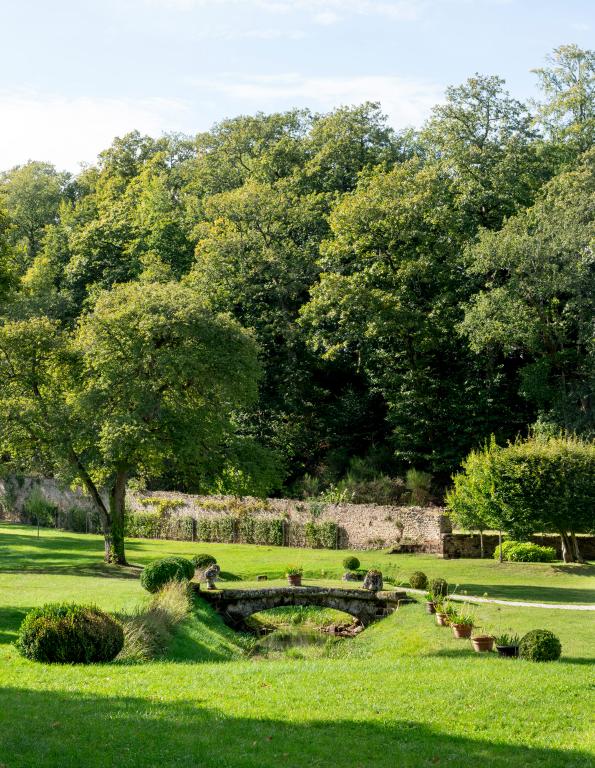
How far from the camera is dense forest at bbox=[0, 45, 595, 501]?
47.5 m

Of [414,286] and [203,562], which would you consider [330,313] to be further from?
[203,562]

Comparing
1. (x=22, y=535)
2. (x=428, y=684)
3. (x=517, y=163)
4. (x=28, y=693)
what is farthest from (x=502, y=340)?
(x=28, y=693)

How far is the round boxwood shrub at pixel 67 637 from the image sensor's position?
18219 mm

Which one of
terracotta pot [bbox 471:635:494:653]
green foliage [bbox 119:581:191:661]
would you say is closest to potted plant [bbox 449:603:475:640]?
terracotta pot [bbox 471:635:494:653]

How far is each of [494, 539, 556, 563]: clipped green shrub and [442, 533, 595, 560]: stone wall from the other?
1.53 m

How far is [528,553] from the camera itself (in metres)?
39.0

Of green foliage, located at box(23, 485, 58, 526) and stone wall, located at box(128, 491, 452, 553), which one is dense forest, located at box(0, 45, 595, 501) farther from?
green foliage, located at box(23, 485, 58, 526)

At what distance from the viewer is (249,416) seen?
5756 centimetres

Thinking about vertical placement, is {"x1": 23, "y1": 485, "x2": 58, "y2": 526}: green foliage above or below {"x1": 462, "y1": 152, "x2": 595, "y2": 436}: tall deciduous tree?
below

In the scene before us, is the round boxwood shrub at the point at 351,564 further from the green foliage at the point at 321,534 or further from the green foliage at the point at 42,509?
the green foliage at the point at 42,509

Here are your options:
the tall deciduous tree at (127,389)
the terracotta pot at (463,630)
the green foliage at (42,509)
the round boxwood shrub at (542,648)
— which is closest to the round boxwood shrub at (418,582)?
the terracotta pot at (463,630)

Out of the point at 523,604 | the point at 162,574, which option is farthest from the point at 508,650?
the point at 162,574

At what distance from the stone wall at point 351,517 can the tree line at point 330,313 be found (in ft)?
8.03

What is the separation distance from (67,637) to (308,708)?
19.7 feet
